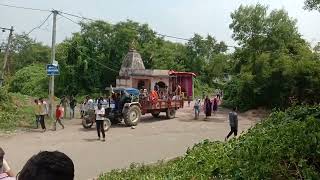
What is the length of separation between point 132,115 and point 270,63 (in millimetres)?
15988

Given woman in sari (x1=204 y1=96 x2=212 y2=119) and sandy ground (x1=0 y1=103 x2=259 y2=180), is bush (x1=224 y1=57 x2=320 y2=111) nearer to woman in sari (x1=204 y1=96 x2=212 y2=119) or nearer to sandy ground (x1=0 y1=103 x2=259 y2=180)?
woman in sari (x1=204 y1=96 x2=212 y2=119)

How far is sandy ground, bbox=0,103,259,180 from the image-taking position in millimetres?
14914

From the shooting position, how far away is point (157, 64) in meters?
51.7

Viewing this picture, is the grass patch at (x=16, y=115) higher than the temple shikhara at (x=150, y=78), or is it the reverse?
the temple shikhara at (x=150, y=78)

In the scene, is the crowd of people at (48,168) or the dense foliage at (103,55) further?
the dense foliage at (103,55)

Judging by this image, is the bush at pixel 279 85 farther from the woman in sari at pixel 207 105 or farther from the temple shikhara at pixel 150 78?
the woman in sari at pixel 207 105

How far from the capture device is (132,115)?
78.5 feet

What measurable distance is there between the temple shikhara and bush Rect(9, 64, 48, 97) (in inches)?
440

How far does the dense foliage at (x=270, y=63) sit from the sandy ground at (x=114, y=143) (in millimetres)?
8237

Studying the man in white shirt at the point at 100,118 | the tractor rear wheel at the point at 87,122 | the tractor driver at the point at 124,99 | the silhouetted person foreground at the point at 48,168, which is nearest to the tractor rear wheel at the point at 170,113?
the tractor driver at the point at 124,99

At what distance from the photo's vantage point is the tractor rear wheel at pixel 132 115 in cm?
2353

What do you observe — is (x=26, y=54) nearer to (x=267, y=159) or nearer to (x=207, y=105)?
(x=207, y=105)

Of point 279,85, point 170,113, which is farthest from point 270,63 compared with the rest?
point 170,113

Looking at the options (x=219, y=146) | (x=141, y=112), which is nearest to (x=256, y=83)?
(x=141, y=112)
